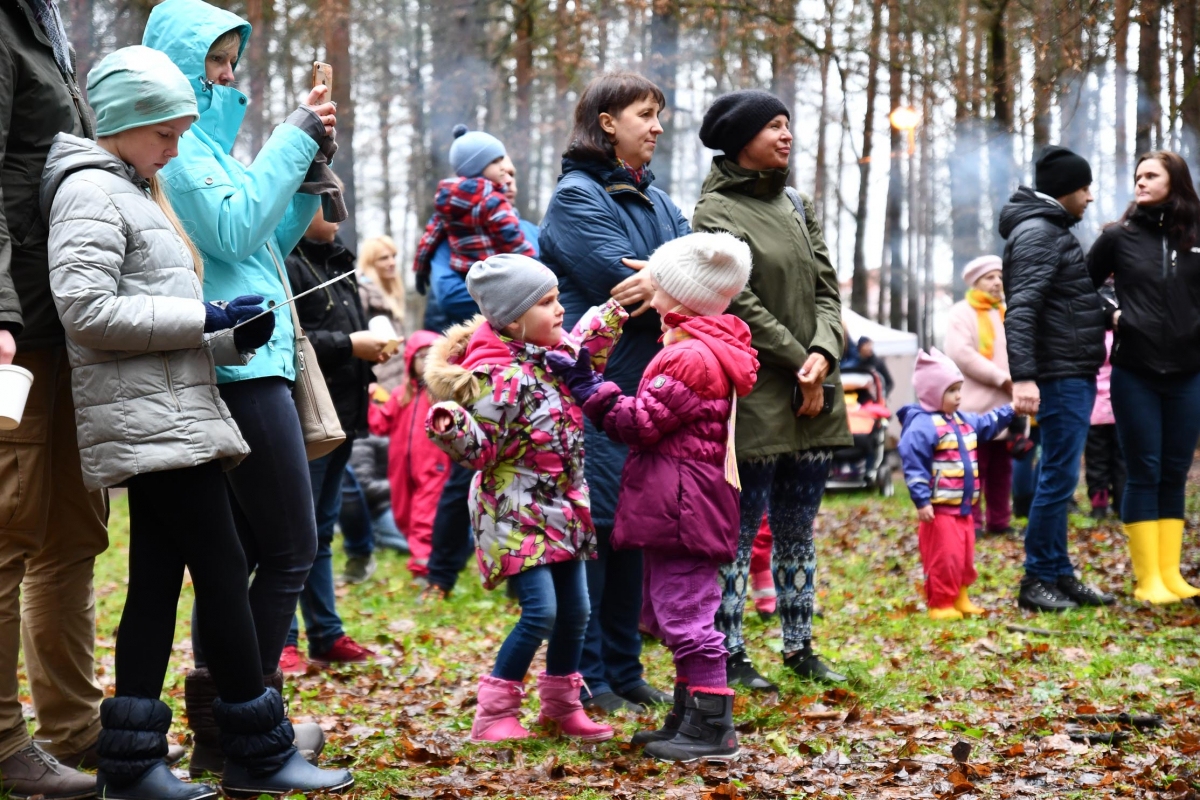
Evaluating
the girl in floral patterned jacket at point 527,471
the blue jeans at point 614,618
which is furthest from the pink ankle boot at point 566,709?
the blue jeans at point 614,618

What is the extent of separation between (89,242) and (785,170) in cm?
274

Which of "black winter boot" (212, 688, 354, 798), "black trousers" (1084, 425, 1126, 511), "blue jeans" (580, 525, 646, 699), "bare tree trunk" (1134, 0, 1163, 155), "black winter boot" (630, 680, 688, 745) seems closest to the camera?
"black winter boot" (212, 688, 354, 798)

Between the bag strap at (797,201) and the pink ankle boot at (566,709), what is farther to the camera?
the bag strap at (797,201)

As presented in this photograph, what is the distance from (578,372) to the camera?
12.7 ft

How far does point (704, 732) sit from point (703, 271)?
1510 millimetres

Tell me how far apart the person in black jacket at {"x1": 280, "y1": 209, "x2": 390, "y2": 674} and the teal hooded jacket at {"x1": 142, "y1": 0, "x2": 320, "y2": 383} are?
1.67 metres

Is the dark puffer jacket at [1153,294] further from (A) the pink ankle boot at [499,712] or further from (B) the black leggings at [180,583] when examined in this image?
(B) the black leggings at [180,583]

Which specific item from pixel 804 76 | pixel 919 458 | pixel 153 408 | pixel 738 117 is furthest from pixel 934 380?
pixel 804 76

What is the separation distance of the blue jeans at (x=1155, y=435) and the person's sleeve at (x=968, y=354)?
2.27 meters

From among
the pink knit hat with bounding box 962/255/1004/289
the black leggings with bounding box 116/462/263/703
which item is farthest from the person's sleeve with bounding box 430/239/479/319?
the pink knit hat with bounding box 962/255/1004/289

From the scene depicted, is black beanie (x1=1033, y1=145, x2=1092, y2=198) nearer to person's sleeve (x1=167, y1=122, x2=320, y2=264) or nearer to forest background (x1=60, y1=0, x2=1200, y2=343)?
forest background (x1=60, y1=0, x2=1200, y2=343)

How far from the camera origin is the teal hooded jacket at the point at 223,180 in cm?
325

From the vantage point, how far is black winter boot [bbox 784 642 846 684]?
4738 mm

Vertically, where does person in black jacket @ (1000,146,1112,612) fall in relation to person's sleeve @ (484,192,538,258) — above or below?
below
